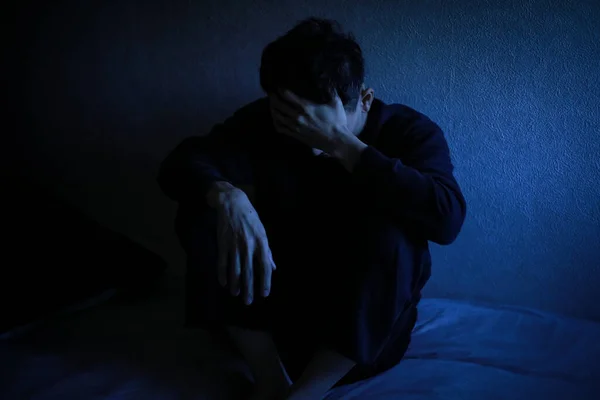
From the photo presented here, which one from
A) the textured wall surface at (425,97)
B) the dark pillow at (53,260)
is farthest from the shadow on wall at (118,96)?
the dark pillow at (53,260)

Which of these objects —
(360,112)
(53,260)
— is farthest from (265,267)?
(53,260)

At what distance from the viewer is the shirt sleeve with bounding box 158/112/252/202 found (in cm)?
85

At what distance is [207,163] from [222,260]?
0.27 m

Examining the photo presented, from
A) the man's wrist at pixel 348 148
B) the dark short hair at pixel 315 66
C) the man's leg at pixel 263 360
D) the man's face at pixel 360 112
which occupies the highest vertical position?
the dark short hair at pixel 315 66

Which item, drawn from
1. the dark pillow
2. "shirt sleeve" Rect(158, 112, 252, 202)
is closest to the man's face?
"shirt sleeve" Rect(158, 112, 252, 202)

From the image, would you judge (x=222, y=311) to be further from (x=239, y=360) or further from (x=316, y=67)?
(x=316, y=67)

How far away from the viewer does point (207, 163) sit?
36.3 inches

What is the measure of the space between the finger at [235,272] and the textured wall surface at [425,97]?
0.64 metres

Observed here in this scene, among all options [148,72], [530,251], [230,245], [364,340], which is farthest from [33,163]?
[530,251]

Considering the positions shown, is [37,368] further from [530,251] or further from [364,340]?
[530,251]

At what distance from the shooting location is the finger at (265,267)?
73cm

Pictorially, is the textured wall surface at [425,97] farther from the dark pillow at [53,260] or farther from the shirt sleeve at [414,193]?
the shirt sleeve at [414,193]

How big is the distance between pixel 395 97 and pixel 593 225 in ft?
1.87

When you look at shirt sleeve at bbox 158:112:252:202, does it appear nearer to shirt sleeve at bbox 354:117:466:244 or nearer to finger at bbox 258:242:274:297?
finger at bbox 258:242:274:297
